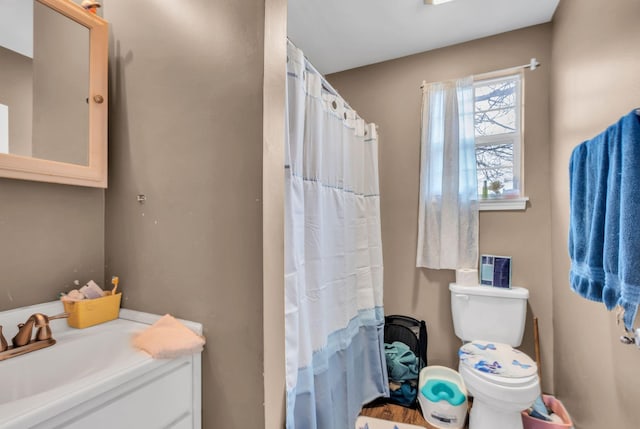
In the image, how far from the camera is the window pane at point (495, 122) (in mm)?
1998

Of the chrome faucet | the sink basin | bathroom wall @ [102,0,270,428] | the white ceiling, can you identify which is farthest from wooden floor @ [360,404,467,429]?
the white ceiling

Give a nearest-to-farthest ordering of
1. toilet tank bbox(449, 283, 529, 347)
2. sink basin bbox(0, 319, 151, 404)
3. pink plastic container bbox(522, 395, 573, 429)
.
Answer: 1. sink basin bbox(0, 319, 151, 404)
2. pink plastic container bbox(522, 395, 573, 429)
3. toilet tank bbox(449, 283, 529, 347)

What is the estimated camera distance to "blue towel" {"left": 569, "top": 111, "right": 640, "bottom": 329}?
792 mm

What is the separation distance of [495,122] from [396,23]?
1001 millimetres

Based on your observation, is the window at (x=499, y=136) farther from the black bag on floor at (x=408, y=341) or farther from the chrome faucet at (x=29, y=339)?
the chrome faucet at (x=29, y=339)

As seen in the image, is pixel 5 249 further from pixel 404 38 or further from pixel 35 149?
pixel 404 38

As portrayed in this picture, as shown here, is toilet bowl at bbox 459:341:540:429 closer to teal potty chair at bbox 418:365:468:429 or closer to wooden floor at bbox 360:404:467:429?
teal potty chair at bbox 418:365:468:429

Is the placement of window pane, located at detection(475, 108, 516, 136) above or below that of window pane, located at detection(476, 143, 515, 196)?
above

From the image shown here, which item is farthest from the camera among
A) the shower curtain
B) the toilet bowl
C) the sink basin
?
the toilet bowl

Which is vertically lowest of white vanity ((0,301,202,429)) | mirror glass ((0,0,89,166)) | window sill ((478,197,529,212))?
white vanity ((0,301,202,429))

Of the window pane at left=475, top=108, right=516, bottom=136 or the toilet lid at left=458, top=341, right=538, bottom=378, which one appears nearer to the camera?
the toilet lid at left=458, top=341, right=538, bottom=378

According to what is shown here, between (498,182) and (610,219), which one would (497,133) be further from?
(610,219)

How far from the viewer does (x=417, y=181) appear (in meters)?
2.22

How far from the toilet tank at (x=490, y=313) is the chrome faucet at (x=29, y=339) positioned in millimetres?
2088
